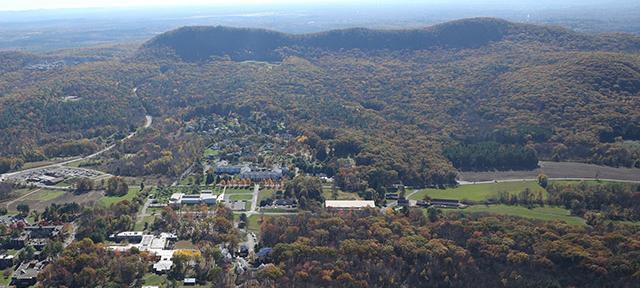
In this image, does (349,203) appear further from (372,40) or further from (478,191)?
(372,40)

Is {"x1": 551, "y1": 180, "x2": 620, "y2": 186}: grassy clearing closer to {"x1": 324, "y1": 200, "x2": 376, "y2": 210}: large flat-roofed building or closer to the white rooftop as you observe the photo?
the white rooftop

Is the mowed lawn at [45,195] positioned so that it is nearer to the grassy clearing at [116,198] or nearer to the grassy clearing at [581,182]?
the grassy clearing at [116,198]

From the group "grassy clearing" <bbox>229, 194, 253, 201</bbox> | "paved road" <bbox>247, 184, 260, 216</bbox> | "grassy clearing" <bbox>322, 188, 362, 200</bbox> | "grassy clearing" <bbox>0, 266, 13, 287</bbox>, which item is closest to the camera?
"grassy clearing" <bbox>0, 266, 13, 287</bbox>

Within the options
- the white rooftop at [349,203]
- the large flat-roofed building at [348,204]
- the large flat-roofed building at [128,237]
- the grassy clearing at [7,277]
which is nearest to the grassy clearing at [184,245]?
the large flat-roofed building at [128,237]

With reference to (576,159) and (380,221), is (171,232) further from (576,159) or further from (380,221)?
(576,159)

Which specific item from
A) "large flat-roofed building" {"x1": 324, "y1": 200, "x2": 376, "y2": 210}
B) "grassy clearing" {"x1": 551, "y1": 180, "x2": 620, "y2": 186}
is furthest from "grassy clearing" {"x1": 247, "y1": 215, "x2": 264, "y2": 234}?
"grassy clearing" {"x1": 551, "y1": 180, "x2": 620, "y2": 186}

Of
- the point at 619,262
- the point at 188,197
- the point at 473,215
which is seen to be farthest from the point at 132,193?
the point at 619,262

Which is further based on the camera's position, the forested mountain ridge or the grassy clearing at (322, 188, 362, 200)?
the forested mountain ridge
